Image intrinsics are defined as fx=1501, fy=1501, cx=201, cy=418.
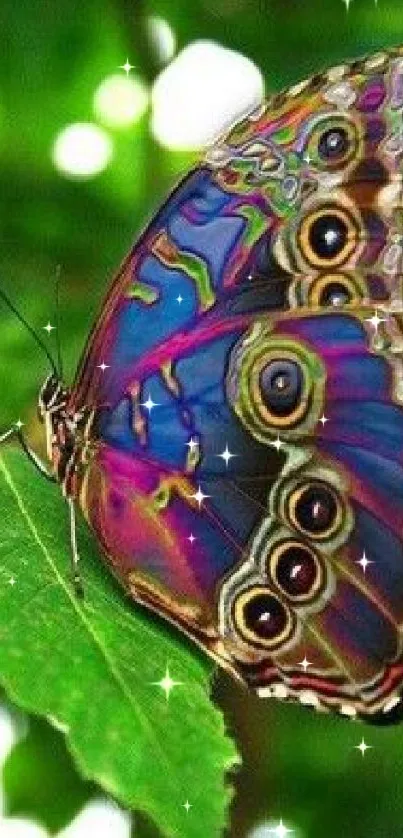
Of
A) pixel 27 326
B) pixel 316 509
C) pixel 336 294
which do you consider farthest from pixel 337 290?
pixel 27 326

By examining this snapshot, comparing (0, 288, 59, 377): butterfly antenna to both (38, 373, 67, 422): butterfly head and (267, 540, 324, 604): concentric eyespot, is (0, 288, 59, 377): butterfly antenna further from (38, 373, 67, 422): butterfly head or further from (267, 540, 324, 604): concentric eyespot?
(267, 540, 324, 604): concentric eyespot

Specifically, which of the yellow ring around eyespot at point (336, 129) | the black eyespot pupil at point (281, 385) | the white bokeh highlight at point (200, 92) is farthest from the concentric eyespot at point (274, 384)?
the white bokeh highlight at point (200, 92)

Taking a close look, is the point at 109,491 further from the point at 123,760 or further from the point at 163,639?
the point at 123,760

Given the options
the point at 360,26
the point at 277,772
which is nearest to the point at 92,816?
the point at 277,772

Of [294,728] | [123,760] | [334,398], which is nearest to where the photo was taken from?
[123,760]

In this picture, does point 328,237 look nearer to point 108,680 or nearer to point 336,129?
point 336,129

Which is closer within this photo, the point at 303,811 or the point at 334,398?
the point at 334,398
